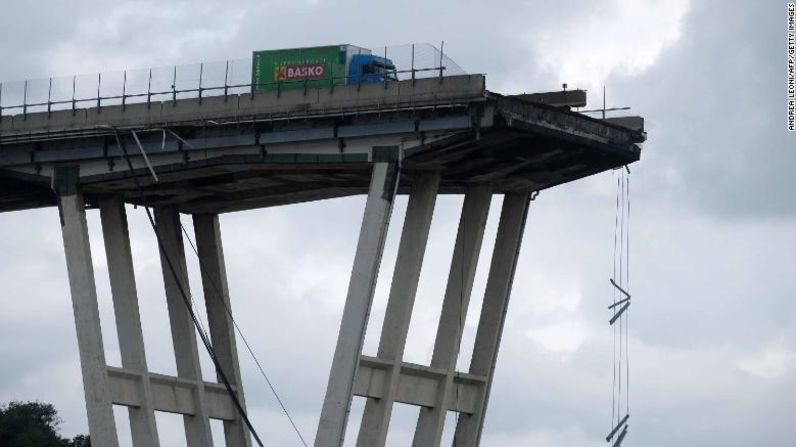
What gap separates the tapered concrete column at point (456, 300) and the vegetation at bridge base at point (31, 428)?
231 feet

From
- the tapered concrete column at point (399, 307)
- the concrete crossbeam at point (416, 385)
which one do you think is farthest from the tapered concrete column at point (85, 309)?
the concrete crossbeam at point (416, 385)

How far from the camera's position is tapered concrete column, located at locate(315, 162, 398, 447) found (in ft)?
290

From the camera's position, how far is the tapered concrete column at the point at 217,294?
349 ft

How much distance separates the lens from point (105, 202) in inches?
3994

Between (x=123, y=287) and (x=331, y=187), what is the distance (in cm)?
1108

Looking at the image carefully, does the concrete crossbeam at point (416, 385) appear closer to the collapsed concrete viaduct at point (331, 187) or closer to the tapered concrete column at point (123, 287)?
the collapsed concrete viaduct at point (331, 187)

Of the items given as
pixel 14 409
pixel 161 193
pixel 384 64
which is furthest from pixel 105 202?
pixel 14 409

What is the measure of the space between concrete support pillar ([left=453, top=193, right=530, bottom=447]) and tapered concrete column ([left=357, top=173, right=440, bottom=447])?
22.0 ft

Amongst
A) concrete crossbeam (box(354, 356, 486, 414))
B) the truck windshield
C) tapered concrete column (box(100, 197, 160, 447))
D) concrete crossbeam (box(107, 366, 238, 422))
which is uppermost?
the truck windshield

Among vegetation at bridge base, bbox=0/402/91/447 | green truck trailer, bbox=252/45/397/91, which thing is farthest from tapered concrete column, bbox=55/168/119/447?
vegetation at bridge base, bbox=0/402/91/447

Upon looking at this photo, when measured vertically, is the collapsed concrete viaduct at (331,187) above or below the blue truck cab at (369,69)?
below

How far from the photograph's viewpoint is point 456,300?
9519cm

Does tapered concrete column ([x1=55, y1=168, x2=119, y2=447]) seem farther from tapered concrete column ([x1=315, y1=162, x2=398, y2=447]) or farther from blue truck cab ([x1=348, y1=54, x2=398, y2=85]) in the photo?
blue truck cab ([x1=348, y1=54, x2=398, y2=85])

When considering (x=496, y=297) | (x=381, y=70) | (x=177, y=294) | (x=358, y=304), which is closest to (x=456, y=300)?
(x=496, y=297)
